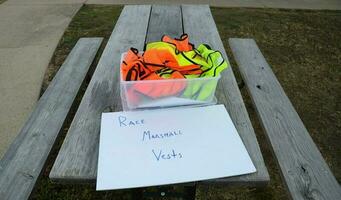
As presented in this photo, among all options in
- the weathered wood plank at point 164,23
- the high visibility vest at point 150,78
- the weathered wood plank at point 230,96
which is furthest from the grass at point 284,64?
the weathered wood plank at point 230,96

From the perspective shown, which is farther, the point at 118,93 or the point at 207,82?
the point at 118,93

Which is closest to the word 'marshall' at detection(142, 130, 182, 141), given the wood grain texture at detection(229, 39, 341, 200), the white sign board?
the white sign board

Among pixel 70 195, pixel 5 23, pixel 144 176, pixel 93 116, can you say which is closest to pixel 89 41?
pixel 70 195

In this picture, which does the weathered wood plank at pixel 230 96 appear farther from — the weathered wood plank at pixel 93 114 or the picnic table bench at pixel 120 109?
the weathered wood plank at pixel 93 114

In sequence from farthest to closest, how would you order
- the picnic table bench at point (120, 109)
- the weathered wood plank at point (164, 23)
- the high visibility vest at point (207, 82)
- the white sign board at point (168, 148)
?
1. the weathered wood plank at point (164, 23)
2. the high visibility vest at point (207, 82)
3. the picnic table bench at point (120, 109)
4. the white sign board at point (168, 148)

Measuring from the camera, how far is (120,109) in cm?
133

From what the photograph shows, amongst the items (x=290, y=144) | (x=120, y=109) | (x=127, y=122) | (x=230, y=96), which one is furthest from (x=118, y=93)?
(x=290, y=144)

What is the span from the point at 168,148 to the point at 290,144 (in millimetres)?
621

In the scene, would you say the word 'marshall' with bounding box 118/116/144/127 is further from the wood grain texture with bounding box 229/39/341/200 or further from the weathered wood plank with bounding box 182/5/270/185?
the wood grain texture with bounding box 229/39/341/200

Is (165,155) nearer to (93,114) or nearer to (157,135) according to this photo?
(157,135)

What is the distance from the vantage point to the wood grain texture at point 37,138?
1.28m

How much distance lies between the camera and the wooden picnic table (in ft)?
3.52

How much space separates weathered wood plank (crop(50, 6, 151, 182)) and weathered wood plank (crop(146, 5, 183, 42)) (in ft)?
0.21

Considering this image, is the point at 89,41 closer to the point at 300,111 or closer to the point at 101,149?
the point at 101,149
